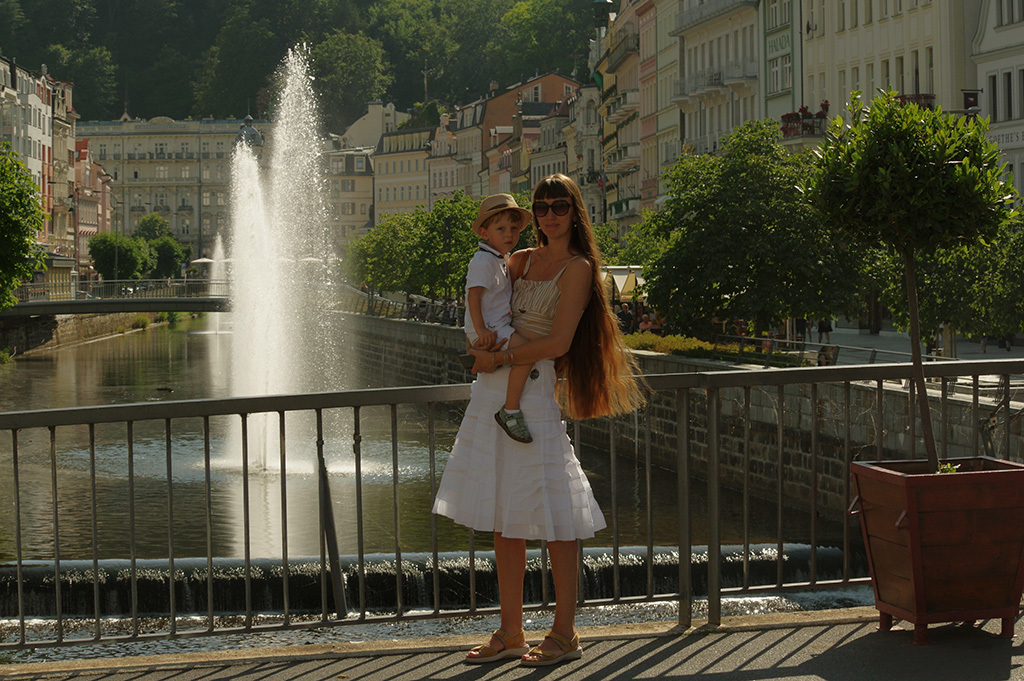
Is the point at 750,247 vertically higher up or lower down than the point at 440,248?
lower down

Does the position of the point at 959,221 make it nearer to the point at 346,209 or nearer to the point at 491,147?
the point at 491,147

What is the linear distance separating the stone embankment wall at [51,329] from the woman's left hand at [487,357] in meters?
64.5

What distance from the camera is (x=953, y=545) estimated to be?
20.4ft

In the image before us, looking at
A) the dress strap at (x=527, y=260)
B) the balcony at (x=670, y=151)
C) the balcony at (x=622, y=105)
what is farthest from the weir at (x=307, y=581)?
the balcony at (x=622, y=105)

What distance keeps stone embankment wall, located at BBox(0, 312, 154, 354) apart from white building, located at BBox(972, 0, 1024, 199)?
43838mm

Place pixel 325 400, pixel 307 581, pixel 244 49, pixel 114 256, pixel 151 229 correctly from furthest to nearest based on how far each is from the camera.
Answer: pixel 244 49
pixel 151 229
pixel 114 256
pixel 307 581
pixel 325 400

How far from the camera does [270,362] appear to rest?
49406 millimetres

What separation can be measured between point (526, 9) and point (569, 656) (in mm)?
134452

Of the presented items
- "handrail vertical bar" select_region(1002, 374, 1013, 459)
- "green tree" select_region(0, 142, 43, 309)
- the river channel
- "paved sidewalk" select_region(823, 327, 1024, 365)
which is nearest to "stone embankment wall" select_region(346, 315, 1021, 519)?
"handrail vertical bar" select_region(1002, 374, 1013, 459)

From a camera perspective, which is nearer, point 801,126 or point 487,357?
point 487,357

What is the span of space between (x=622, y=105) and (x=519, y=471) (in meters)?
71.7

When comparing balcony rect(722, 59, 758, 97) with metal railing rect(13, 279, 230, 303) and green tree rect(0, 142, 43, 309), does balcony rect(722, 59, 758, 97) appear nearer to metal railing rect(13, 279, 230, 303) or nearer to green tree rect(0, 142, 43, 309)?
green tree rect(0, 142, 43, 309)

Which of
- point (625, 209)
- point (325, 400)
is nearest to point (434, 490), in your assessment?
point (325, 400)

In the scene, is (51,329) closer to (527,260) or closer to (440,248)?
(440,248)
